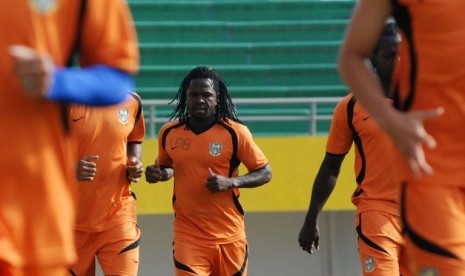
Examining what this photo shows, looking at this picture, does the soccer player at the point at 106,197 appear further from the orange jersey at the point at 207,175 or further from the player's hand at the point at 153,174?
the orange jersey at the point at 207,175

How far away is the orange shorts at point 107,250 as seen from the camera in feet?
29.1

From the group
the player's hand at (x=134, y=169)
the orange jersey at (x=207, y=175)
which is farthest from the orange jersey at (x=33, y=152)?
the orange jersey at (x=207, y=175)

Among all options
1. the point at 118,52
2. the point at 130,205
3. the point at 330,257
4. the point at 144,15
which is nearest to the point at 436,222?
the point at 118,52

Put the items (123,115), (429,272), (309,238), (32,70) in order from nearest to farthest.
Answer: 1. (32,70)
2. (429,272)
3. (309,238)
4. (123,115)

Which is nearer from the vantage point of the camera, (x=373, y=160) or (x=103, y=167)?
(x=373, y=160)

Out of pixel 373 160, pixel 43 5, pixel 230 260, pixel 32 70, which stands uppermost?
pixel 43 5

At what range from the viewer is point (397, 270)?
8266 mm

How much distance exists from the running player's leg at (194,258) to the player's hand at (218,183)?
0.50 metres

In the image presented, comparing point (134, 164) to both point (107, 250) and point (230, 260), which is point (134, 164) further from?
point (230, 260)

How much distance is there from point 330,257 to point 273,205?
1597mm

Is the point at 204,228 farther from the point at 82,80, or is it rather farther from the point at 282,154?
Result: the point at 82,80

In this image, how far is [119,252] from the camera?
890 centimetres

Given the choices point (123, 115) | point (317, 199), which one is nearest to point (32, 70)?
point (317, 199)

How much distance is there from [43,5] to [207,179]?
18.6ft
